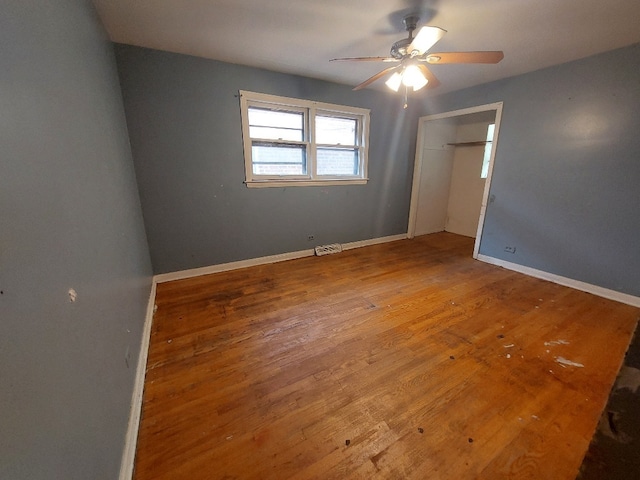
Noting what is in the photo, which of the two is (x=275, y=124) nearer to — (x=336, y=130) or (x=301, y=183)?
(x=301, y=183)

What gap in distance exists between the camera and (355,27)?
207cm

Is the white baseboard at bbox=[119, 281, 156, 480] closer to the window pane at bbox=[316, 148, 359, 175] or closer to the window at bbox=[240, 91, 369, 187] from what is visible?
the window at bbox=[240, 91, 369, 187]

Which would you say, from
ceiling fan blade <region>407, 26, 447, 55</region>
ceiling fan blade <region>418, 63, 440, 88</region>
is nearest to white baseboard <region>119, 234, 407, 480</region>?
ceiling fan blade <region>418, 63, 440, 88</region>

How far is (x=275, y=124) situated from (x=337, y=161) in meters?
1.05

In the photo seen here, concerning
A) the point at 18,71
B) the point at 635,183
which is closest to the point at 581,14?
the point at 635,183

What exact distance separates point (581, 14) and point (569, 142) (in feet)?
4.36

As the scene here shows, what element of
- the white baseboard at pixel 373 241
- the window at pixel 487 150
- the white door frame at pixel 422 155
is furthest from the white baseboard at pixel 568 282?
the window at pixel 487 150

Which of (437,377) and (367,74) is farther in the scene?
(367,74)

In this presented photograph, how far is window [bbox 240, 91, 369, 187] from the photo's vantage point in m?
3.11

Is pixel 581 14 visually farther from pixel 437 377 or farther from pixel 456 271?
pixel 437 377

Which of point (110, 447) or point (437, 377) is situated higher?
point (110, 447)

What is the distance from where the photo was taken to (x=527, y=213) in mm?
3154

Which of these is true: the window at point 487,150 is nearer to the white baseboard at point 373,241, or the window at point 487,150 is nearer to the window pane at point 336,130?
the white baseboard at point 373,241

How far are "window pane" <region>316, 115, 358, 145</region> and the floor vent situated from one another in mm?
1509
